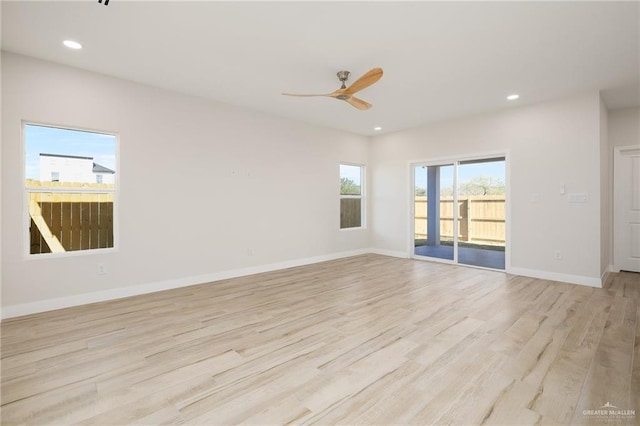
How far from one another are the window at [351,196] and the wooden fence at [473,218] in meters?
1.28

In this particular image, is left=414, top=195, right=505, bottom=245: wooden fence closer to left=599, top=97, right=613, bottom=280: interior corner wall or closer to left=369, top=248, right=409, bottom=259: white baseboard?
left=369, top=248, right=409, bottom=259: white baseboard

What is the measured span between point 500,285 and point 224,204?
4.25 meters

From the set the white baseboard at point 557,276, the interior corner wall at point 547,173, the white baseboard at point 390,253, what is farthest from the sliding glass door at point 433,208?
the white baseboard at point 557,276

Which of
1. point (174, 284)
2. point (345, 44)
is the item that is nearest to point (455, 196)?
point (345, 44)

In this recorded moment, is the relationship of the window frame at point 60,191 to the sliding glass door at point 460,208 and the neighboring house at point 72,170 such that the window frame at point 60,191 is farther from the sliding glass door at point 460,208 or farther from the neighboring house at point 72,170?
the sliding glass door at point 460,208

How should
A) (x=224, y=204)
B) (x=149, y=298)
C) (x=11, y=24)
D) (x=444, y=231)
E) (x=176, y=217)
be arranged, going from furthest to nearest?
(x=444, y=231) < (x=224, y=204) < (x=176, y=217) < (x=149, y=298) < (x=11, y=24)

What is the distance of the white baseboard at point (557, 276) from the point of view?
13.5 feet

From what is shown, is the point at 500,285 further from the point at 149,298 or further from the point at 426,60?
the point at 149,298

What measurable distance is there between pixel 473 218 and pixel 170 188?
20.8 feet

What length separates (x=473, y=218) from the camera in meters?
6.88

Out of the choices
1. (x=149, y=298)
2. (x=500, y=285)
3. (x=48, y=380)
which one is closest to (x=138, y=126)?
(x=149, y=298)

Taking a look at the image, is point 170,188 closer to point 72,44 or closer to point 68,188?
point 68,188

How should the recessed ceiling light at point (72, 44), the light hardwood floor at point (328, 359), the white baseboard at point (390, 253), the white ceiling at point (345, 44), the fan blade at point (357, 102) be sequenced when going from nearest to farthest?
the light hardwood floor at point (328, 359) → the white ceiling at point (345, 44) → the recessed ceiling light at point (72, 44) → the fan blade at point (357, 102) → the white baseboard at point (390, 253)

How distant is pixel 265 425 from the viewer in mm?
1554
